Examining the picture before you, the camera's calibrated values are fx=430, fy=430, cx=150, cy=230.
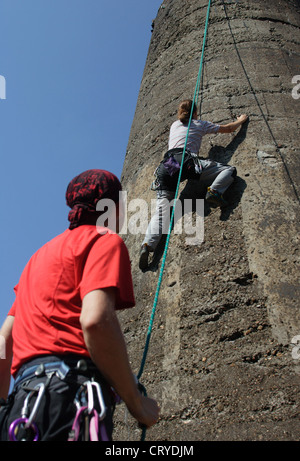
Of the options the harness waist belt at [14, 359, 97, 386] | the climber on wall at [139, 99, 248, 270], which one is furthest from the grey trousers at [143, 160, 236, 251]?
the harness waist belt at [14, 359, 97, 386]

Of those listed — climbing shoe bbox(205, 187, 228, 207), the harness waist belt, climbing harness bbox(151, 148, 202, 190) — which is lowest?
the harness waist belt

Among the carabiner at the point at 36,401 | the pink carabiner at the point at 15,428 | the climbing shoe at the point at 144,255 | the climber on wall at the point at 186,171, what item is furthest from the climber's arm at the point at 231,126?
the pink carabiner at the point at 15,428

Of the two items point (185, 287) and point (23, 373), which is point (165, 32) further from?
point (23, 373)

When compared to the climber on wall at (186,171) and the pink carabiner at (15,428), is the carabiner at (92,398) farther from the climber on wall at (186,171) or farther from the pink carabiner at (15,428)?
the climber on wall at (186,171)

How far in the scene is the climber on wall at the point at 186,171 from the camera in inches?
124

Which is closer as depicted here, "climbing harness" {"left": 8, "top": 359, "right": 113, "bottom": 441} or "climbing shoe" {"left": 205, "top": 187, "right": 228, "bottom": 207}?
"climbing harness" {"left": 8, "top": 359, "right": 113, "bottom": 441}

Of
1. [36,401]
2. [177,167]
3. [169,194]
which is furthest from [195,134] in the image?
[36,401]

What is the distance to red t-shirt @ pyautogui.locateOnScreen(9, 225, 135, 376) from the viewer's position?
4.58ft

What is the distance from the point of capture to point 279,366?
7.53 ft

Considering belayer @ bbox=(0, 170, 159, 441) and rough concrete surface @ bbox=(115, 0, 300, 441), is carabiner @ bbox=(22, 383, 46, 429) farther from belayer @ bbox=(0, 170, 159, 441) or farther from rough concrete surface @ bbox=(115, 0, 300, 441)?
rough concrete surface @ bbox=(115, 0, 300, 441)

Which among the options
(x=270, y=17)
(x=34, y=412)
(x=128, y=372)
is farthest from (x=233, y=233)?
(x=270, y=17)

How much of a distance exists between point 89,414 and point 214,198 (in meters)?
2.12

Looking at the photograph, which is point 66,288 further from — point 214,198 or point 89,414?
point 214,198

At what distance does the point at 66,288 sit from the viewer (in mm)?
1492
